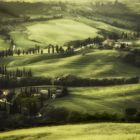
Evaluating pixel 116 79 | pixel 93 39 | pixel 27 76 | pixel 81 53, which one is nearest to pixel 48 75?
pixel 27 76

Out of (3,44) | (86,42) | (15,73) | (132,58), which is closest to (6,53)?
(3,44)

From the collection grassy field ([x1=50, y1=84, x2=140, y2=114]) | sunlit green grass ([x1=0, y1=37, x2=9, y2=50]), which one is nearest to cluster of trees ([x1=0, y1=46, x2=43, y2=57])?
sunlit green grass ([x1=0, y1=37, x2=9, y2=50])

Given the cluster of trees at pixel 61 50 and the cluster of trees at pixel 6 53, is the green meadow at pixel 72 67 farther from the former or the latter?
the cluster of trees at pixel 6 53

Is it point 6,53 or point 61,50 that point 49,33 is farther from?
point 6,53

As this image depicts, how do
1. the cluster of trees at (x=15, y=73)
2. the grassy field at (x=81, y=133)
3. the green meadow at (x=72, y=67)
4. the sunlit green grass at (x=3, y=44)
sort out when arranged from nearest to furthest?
the grassy field at (x=81, y=133) → the green meadow at (x=72, y=67) → the cluster of trees at (x=15, y=73) → the sunlit green grass at (x=3, y=44)

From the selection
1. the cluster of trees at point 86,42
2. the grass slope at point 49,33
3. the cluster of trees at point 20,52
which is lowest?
the cluster of trees at point 20,52

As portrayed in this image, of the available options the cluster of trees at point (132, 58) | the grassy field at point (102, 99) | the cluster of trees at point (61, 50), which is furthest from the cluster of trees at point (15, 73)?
the cluster of trees at point (132, 58)

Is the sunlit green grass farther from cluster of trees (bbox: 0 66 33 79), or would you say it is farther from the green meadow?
cluster of trees (bbox: 0 66 33 79)

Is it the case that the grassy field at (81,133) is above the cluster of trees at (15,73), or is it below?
above
